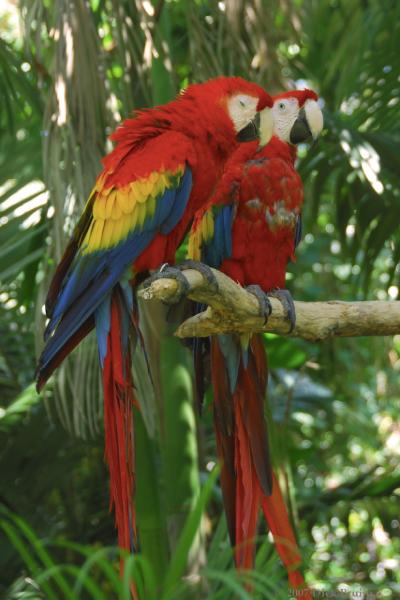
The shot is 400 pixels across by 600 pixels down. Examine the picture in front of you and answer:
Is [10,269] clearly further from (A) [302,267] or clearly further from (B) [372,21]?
(A) [302,267]

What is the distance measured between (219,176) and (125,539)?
63 cm

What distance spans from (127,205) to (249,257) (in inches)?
10.0

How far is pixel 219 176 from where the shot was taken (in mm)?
1420

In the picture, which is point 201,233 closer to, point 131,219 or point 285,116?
point 131,219

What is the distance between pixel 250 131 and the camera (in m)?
1.41

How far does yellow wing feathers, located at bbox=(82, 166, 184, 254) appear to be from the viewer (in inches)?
51.8

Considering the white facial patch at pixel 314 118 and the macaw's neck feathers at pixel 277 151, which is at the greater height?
the white facial patch at pixel 314 118

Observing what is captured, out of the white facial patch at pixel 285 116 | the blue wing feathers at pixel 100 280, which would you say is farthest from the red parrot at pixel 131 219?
the white facial patch at pixel 285 116

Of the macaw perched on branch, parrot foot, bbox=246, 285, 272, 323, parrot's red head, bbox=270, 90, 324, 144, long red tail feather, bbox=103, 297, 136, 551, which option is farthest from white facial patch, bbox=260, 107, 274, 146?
long red tail feather, bbox=103, 297, 136, 551

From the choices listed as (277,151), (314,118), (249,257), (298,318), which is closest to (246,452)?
(298,318)

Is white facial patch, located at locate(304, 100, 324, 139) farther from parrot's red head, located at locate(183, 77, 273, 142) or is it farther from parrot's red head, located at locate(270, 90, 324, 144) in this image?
parrot's red head, located at locate(183, 77, 273, 142)

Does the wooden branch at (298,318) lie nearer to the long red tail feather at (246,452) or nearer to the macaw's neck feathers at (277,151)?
the long red tail feather at (246,452)

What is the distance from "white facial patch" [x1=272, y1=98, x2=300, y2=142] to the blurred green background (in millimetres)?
170

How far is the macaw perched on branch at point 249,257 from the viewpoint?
1.29 metres
